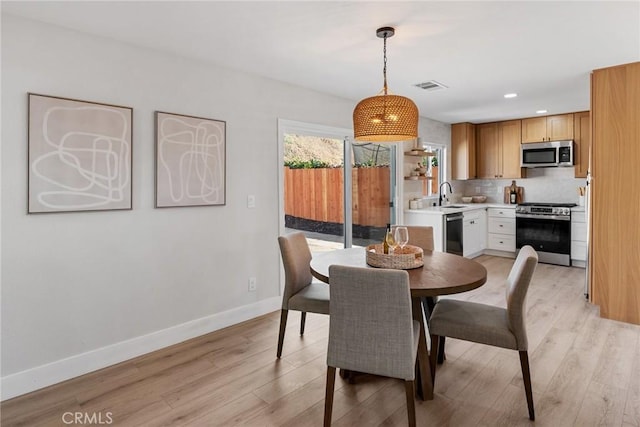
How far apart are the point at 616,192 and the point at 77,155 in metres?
4.37

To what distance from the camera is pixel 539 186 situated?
20.3 feet

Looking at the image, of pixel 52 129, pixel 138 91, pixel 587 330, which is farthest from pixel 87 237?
pixel 587 330

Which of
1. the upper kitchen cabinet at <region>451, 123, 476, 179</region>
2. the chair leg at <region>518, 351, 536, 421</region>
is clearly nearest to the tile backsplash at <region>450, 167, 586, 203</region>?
the upper kitchen cabinet at <region>451, 123, 476, 179</region>

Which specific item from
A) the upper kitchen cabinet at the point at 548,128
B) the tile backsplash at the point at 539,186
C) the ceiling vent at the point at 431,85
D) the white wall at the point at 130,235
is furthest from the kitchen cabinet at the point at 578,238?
the white wall at the point at 130,235

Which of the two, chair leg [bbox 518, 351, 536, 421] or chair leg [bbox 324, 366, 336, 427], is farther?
chair leg [bbox 518, 351, 536, 421]

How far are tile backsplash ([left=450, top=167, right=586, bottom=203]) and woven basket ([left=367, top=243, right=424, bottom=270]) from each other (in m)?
4.54

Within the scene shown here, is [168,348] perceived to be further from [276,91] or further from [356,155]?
[356,155]

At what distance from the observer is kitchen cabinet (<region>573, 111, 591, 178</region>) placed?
5.38m

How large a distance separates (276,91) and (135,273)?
6.93ft

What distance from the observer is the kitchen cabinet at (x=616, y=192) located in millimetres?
3219

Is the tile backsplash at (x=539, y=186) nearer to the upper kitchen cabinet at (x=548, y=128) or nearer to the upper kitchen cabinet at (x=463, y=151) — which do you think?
the upper kitchen cabinet at (x=463, y=151)

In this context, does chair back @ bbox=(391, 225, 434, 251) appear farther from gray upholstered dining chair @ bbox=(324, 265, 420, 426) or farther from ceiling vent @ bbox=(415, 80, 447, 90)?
ceiling vent @ bbox=(415, 80, 447, 90)

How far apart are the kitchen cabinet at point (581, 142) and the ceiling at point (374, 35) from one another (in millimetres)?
1905

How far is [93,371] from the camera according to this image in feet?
8.31
